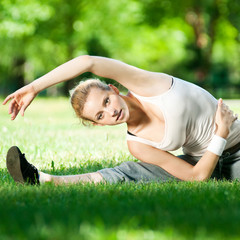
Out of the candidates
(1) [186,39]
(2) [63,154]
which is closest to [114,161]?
(2) [63,154]

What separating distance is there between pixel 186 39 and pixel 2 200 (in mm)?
30955

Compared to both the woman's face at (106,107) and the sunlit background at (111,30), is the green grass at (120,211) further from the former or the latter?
the sunlit background at (111,30)

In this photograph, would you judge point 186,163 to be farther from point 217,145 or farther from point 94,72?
point 94,72

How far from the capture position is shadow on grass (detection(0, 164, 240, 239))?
225cm

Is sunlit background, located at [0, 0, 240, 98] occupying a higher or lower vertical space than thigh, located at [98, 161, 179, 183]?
higher

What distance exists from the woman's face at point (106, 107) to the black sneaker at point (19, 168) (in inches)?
25.3

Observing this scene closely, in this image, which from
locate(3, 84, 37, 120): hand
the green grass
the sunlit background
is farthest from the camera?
the sunlit background

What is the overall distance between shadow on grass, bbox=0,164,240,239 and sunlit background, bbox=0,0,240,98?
1644 centimetres

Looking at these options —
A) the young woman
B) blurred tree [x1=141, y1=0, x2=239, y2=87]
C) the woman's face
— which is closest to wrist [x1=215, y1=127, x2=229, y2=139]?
the young woman

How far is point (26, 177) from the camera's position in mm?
3873

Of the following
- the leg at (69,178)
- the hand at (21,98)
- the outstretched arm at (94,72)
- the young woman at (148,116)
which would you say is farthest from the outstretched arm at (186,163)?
the hand at (21,98)

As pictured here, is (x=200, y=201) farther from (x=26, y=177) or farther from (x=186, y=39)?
(x=186, y=39)

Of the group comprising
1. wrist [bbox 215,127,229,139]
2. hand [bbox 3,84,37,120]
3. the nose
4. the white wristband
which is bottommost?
the white wristband

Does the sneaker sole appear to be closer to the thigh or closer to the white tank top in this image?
the thigh
